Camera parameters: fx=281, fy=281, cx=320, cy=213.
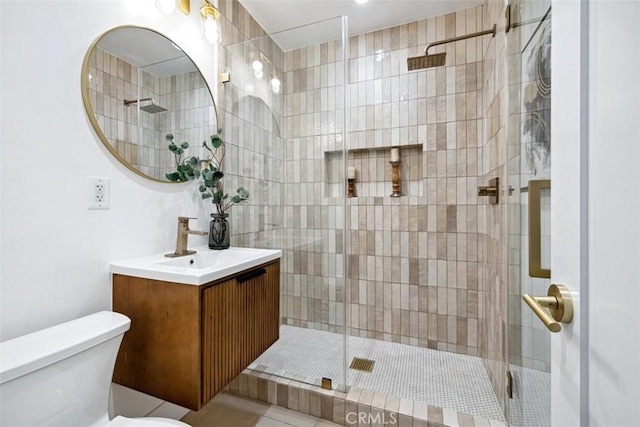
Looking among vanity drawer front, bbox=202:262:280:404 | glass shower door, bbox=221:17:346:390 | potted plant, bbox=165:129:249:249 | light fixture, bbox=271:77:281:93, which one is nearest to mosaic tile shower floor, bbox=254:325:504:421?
glass shower door, bbox=221:17:346:390

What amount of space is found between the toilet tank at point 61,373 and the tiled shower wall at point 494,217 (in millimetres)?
1740

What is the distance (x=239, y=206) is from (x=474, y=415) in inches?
70.2

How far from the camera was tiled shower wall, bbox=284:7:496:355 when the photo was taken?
1.92 meters

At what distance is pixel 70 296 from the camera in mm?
1103

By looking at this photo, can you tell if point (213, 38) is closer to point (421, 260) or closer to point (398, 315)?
point (421, 260)

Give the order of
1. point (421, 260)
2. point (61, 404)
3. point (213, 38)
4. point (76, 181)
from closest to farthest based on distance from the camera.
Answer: point (61, 404) → point (76, 181) → point (213, 38) → point (421, 260)

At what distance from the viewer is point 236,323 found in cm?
126

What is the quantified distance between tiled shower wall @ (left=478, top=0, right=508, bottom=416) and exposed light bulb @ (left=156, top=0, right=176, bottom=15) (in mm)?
1729

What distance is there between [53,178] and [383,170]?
2.11m

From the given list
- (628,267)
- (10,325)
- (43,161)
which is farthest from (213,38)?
(628,267)

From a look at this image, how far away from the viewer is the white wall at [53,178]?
936 millimetres

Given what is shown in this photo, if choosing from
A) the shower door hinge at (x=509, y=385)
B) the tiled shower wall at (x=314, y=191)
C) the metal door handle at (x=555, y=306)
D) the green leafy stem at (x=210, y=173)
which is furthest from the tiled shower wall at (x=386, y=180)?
the metal door handle at (x=555, y=306)

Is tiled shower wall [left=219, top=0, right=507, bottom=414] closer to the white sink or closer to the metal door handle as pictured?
the white sink

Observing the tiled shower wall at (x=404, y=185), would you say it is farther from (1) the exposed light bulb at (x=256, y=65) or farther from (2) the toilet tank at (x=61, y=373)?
(2) the toilet tank at (x=61, y=373)
